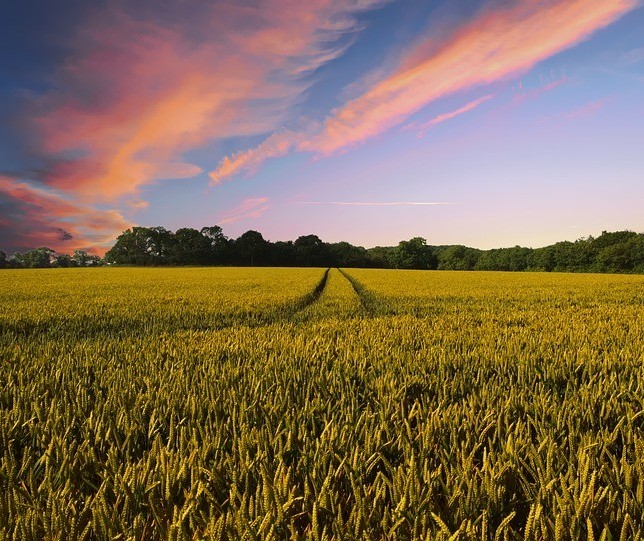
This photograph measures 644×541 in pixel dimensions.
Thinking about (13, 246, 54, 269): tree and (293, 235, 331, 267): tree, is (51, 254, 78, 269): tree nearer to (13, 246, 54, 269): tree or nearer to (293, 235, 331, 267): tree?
(13, 246, 54, 269): tree

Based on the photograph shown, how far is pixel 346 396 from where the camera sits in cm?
312

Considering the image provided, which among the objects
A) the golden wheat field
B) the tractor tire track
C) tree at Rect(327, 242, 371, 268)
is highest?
tree at Rect(327, 242, 371, 268)

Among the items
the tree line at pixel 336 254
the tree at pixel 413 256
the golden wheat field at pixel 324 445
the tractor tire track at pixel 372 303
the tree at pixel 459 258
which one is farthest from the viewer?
the tree at pixel 459 258

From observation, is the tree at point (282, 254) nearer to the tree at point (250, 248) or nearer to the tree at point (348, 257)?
the tree at point (250, 248)

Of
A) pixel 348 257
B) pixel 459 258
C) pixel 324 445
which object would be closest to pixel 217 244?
pixel 348 257

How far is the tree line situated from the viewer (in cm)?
10394

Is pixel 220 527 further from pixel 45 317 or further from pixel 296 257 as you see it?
pixel 296 257

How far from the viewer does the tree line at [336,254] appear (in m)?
104

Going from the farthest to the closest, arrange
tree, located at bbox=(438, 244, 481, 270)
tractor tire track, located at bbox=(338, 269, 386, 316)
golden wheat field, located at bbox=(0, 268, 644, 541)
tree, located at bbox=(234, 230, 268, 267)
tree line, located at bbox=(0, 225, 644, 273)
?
tree, located at bbox=(438, 244, 481, 270) → tree, located at bbox=(234, 230, 268, 267) → tree line, located at bbox=(0, 225, 644, 273) → tractor tire track, located at bbox=(338, 269, 386, 316) → golden wheat field, located at bbox=(0, 268, 644, 541)

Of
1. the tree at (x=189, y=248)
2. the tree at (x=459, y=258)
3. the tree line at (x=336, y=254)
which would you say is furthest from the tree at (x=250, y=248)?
the tree at (x=459, y=258)

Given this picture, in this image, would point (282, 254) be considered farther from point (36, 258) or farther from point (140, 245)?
point (36, 258)

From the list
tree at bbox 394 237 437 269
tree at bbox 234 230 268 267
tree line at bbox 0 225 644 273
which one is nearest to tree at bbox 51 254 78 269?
tree line at bbox 0 225 644 273

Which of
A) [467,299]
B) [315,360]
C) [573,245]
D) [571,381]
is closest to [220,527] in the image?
[315,360]

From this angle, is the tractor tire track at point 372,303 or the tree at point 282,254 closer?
the tractor tire track at point 372,303
